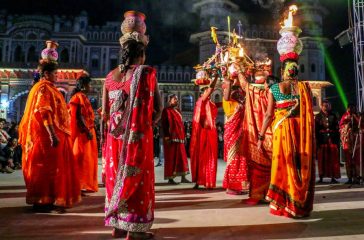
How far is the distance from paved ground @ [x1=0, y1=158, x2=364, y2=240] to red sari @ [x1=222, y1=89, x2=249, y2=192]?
1.13 feet

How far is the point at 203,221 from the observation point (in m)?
3.24

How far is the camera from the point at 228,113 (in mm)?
5246

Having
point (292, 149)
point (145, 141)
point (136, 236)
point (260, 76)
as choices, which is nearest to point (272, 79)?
point (260, 76)

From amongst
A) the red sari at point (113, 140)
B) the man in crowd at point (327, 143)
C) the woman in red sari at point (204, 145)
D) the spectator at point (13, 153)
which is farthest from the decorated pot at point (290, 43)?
the spectator at point (13, 153)

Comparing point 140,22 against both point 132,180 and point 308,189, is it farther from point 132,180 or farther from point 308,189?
point 308,189

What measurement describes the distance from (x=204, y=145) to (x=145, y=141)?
3326 mm

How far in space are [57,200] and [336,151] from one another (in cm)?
593

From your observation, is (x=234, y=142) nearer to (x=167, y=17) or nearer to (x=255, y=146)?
(x=255, y=146)

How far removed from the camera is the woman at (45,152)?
3752 millimetres

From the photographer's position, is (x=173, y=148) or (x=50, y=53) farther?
(x=173, y=148)

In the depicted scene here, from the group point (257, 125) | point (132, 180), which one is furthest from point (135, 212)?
point (257, 125)

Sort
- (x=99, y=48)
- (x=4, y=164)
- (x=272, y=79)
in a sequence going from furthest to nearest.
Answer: (x=99, y=48) → (x=4, y=164) → (x=272, y=79)

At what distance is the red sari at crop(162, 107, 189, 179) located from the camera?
6617mm

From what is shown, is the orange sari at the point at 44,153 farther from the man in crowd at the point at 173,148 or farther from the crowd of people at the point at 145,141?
the man in crowd at the point at 173,148
